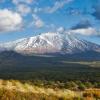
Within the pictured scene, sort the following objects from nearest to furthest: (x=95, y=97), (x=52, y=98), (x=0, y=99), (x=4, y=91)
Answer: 1. (x=0, y=99)
2. (x=4, y=91)
3. (x=52, y=98)
4. (x=95, y=97)

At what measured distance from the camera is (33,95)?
16.7 metres

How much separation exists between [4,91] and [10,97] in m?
1.08

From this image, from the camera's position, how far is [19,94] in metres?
16.2

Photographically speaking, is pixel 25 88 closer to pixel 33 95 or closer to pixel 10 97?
pixel 33 95

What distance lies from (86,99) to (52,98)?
193 cm

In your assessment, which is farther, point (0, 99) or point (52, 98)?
point (52, 98)

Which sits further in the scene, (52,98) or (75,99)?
(75,99)

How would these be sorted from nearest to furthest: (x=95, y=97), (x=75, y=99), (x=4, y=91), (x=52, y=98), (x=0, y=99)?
(x=0, y=99) < (x=4, y=91) < (x=52, y=98) < (x=75, y=99) < (x=95, y=97)

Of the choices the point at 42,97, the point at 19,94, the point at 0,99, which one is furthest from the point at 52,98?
the point at 0,99

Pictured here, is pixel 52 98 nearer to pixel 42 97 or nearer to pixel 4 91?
pixel 42 97

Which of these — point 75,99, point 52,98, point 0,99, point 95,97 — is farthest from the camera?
point 95,97

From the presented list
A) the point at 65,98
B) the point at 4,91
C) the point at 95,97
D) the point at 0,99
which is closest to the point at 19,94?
the point at 4,91

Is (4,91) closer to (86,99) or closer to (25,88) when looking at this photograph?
(25,88)

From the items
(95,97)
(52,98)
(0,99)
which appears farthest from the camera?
(95,97)
